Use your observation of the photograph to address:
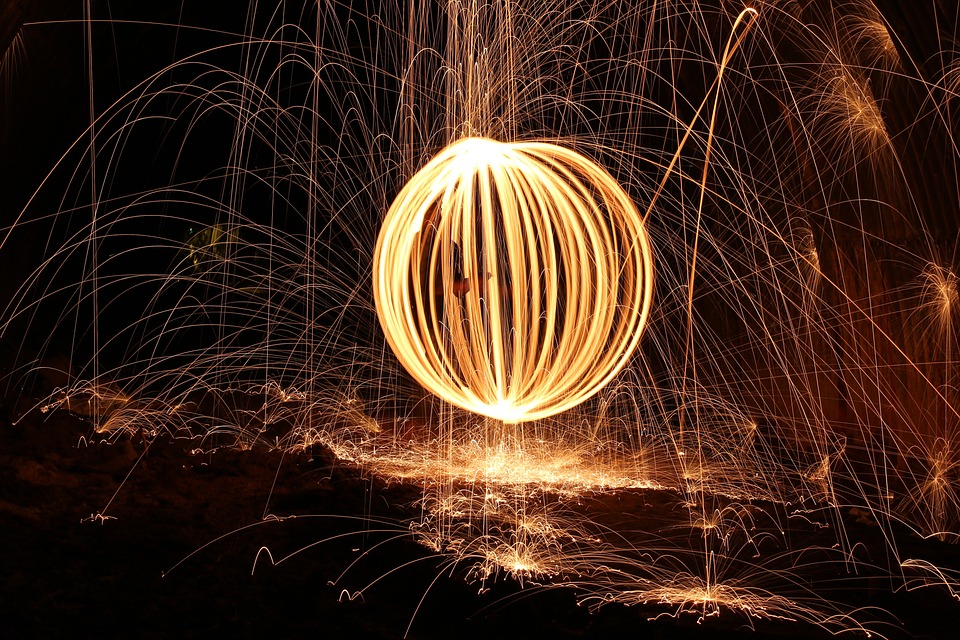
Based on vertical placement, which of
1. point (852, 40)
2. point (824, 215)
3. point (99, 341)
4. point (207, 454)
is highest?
→ point (852, 40)

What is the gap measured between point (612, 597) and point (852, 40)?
6.27 meters

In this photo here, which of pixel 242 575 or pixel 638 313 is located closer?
pixel 242 575

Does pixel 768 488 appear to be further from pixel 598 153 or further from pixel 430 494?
pixel 598 153

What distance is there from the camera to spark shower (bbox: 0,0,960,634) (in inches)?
249

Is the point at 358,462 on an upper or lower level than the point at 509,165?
lower

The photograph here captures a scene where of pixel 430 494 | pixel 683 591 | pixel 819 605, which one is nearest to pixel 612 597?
pixel 683 591

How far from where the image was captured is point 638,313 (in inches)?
386

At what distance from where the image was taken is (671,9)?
A: 514 inches

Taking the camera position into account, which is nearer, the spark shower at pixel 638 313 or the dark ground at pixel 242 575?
the dark ground at pixel 242 575

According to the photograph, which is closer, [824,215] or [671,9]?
[824,215]

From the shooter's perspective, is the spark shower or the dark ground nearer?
the dark ground

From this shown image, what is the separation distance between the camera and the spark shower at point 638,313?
6328 mm

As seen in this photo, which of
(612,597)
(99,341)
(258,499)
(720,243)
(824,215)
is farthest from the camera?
(99,341)

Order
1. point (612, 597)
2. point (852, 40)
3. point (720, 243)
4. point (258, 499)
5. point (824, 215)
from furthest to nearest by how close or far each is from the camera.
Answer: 1. point (720, 243)
2. point (824, 215)
3. point (852, 40)
4. point (258, 499)
5. point (612, 597)
